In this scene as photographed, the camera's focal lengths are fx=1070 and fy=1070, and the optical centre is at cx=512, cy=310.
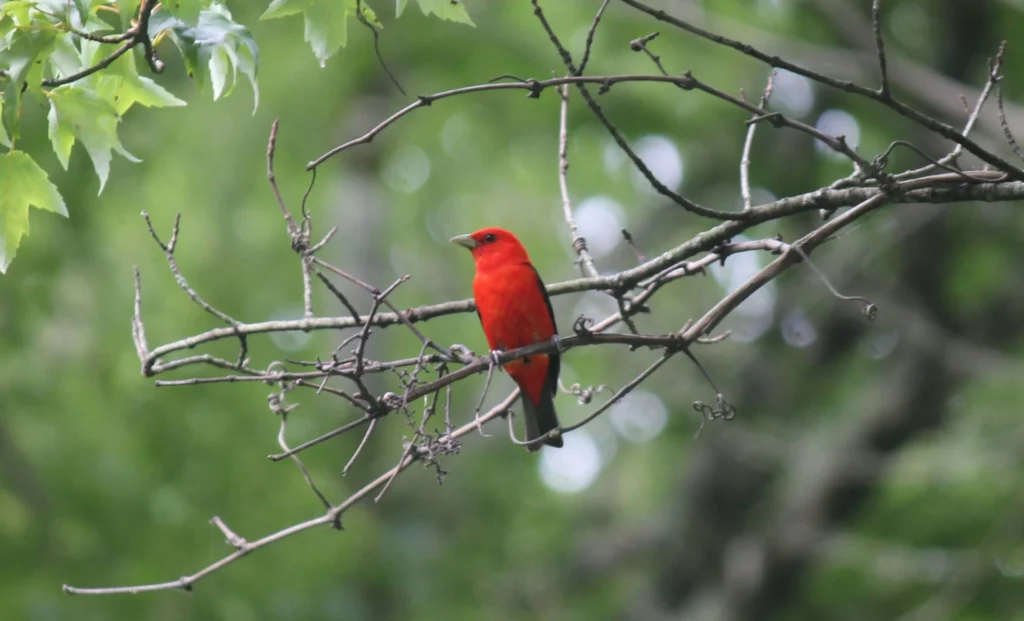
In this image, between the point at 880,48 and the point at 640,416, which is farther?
the point at 640,416

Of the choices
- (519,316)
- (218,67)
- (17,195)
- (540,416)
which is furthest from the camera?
(540,416)

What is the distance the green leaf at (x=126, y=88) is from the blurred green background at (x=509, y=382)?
4.07 meters

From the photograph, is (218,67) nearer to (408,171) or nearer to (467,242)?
(467,242)

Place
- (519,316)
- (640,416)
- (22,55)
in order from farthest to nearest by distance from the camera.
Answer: (640,416), (519,316), (22,55)

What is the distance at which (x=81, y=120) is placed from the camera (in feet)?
10.0

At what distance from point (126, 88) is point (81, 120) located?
230mm

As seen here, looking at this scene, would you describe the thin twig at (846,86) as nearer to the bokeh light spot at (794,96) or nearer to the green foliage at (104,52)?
the green foliage at (104,52)

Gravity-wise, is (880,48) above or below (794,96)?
below

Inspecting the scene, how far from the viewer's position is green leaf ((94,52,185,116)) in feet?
10.5

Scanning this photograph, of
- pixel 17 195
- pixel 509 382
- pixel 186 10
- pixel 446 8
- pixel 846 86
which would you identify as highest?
pixel 509 382

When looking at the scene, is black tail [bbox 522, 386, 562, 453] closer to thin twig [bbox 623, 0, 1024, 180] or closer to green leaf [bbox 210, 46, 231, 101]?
green leaf [bbox 210, 46, 231, 101]

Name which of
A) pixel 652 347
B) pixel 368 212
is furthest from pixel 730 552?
pixel 652 347

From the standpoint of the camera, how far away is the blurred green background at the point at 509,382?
7703 millimetres

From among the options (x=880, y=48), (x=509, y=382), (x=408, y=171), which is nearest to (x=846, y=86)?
(x=880, y=48)
